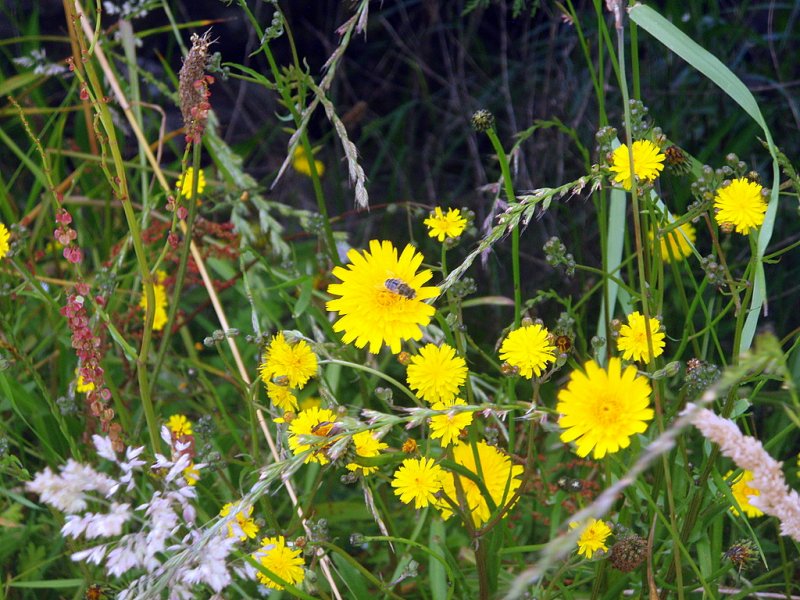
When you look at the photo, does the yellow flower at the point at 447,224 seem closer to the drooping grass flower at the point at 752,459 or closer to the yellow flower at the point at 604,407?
the yellow flower at the point at 604,407

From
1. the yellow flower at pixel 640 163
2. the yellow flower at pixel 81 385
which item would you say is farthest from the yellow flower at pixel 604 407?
the yellow flower at pixel 81 385

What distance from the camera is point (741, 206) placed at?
1.07m

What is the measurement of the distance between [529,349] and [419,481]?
20 centimetres

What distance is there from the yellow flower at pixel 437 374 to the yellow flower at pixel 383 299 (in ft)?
0.10

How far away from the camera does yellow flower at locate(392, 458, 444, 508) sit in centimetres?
100

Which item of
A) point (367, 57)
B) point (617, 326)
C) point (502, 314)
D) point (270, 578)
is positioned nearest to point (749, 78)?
point (502, 314)

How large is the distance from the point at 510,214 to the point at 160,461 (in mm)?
461

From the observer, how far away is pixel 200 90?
108cm

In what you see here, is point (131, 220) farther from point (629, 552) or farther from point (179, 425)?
point (629, 552)

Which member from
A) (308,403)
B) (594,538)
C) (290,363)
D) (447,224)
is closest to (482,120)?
(447,224)

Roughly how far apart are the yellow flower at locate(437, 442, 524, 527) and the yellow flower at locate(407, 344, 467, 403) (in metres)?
0.13

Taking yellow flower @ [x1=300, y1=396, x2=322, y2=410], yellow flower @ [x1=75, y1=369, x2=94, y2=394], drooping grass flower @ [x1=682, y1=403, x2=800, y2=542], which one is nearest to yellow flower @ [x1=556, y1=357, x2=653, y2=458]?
drooping grass flower @ [x1=682, y1=403, x2=800, y2=542]

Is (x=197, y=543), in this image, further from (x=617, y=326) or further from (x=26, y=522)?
(x=26, y=522)

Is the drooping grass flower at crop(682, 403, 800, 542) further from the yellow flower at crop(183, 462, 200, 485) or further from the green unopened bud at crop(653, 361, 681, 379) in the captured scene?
the yellow flower at crop(183, 462, 200, 485)
